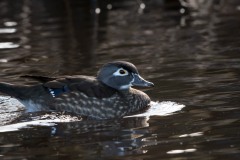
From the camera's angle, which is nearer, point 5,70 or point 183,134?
point 183,134

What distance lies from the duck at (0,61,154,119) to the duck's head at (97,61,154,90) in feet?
0.05

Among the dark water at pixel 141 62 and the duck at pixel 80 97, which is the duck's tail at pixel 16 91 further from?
the dark water at pixel 141 62

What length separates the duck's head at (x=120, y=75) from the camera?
1039 centimetres

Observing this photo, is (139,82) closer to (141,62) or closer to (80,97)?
(80,97)

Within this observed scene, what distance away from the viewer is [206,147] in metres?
7.62

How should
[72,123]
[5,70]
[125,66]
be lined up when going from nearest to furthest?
[72,123], [125,66], [5,70]

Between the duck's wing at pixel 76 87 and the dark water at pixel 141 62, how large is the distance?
65 centimetres

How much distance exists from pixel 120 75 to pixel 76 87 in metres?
0.75

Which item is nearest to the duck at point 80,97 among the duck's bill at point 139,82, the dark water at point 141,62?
the duck's bill at point 139,82

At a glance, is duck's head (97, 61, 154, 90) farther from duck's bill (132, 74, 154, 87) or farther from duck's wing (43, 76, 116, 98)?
duck's wing (43, 76, 116, 98)

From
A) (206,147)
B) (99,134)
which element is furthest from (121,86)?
(206,147)

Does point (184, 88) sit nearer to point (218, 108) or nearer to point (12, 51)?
point (218, 108)

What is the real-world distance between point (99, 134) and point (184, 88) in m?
2.66

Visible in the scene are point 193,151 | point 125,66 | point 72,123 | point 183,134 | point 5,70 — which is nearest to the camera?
point 193,151
